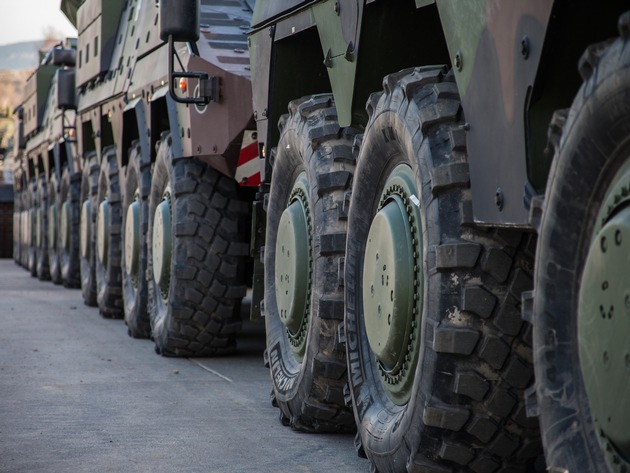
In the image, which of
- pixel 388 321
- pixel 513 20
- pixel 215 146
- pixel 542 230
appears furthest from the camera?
pixel 215 146

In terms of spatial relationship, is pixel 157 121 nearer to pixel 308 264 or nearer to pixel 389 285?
pixel 308 264

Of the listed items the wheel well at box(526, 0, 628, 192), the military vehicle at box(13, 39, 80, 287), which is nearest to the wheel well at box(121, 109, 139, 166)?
the military vehicle at box(13, 39, 80, 287)

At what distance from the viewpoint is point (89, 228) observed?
12391mm

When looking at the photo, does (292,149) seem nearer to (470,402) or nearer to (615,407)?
(470,402)

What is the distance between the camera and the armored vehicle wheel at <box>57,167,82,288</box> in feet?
47.8

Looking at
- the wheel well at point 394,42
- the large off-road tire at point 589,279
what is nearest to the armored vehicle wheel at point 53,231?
the wheel well at point 394,42

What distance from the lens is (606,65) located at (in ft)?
8.60

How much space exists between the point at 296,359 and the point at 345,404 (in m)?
0.76

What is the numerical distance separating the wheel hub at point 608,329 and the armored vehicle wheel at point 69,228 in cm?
1213

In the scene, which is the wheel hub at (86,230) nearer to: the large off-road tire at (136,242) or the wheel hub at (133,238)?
the large off-road tire at (136,242)

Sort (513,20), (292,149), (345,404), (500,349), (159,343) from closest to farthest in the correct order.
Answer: (513,20) → (500,349) → (345,404) → (292,149) → (159,343)

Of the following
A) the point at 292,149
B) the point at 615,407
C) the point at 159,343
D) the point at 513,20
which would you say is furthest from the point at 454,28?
the point at 159,343

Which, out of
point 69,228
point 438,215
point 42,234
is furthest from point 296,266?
point 42,234

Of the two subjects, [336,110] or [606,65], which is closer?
[606,65]
